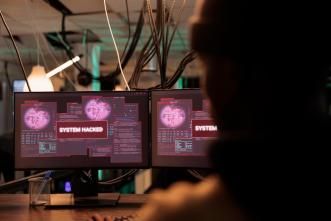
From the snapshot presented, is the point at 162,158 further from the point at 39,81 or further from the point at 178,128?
the point at 39,81

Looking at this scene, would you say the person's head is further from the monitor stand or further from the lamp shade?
the lamp shade

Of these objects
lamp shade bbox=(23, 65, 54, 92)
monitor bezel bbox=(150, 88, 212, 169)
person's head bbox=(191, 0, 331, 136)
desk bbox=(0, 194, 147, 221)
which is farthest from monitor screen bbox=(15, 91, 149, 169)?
person's head bbox=(191, 0, 331, 136)

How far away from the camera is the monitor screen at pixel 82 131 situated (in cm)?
175

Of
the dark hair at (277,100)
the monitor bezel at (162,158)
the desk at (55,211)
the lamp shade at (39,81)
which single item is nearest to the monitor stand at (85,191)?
the desk at (55,211)

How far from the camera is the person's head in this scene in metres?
0.58

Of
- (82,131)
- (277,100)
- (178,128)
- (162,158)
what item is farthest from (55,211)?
(277,100)

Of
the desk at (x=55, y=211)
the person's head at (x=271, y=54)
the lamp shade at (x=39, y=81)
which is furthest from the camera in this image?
the lamp shade at (x=39, y=81)

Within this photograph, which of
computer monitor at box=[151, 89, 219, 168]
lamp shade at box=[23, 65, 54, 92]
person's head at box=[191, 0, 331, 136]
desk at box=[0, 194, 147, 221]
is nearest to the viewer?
person's head at box=[191, 0, 331, 136]

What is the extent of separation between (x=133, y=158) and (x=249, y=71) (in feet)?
3.94

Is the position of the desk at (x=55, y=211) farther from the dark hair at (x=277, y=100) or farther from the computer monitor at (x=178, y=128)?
the dark hair at (x=277, y=100)

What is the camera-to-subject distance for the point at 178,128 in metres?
1.75

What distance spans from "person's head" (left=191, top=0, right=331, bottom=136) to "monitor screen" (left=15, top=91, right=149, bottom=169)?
1.15 m

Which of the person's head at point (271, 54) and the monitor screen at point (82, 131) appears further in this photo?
the monitor screen at point (82, 131)

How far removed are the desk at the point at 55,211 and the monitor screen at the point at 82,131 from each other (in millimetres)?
168
